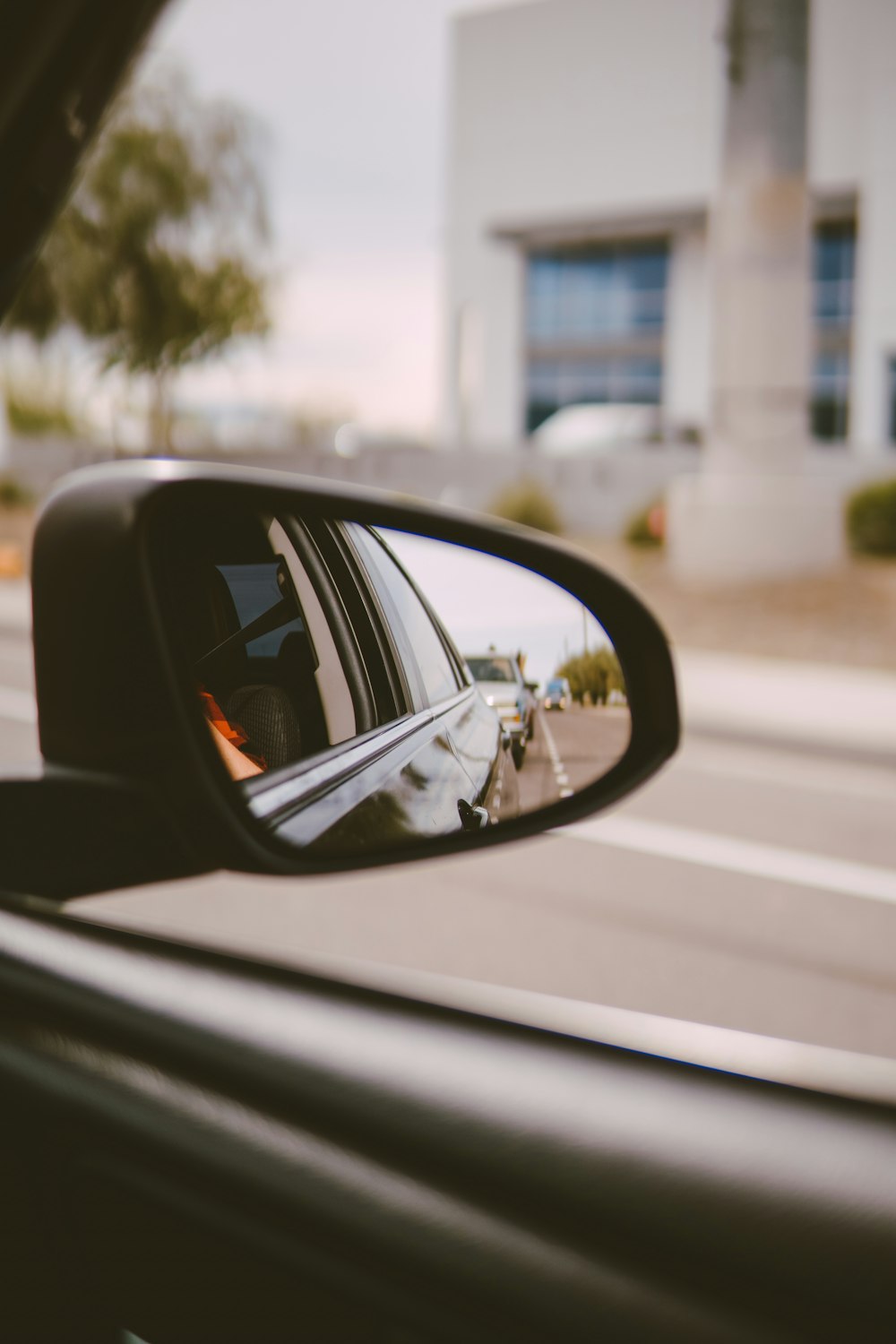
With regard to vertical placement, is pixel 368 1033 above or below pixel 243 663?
below

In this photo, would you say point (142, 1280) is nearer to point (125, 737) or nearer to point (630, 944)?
point (125, 737)

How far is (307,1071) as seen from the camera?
1.33 metres

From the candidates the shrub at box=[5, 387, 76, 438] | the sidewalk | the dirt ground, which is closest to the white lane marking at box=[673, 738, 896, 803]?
the dirt ground

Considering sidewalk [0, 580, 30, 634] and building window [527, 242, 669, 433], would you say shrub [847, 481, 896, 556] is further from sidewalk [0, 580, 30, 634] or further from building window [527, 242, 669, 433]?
building window [527, 242, 669, 433]

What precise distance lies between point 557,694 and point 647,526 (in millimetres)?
14561

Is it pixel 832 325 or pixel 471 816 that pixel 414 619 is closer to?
pixel 471 816

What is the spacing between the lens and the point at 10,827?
46.5 inches

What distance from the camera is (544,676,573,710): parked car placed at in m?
1.25

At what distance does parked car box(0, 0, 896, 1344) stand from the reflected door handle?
20 millimetres

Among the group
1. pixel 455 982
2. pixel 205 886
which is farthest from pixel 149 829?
pixel 205 886

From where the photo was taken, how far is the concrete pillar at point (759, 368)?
12.2 metres

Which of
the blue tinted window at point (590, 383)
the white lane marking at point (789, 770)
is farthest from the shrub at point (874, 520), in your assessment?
the blue tinted window at point (590, 383)

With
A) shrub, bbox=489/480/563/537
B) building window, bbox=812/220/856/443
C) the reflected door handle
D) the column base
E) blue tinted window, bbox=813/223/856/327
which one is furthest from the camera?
building window, bbox=812/220/856/443

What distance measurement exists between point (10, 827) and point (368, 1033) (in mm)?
463
